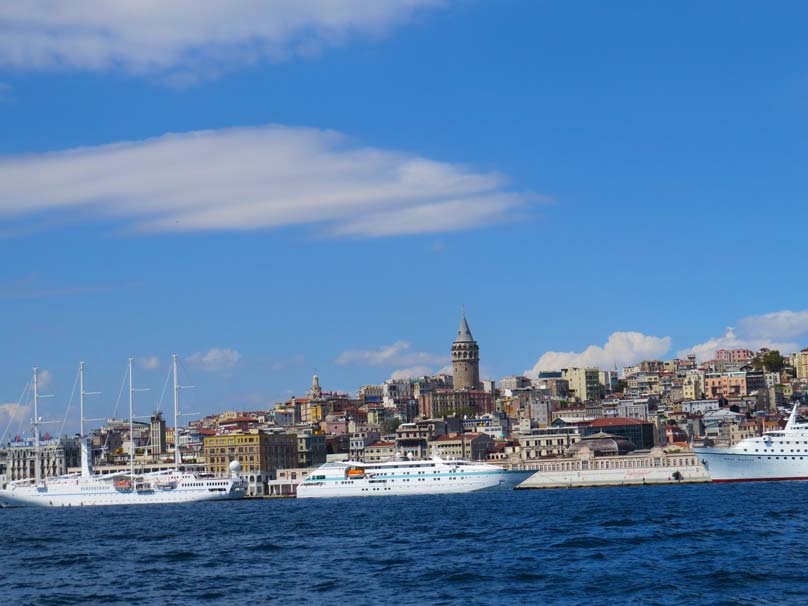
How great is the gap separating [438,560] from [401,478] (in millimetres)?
66526

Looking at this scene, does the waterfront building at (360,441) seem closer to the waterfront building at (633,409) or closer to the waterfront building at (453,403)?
the waterfront building at (633,409)

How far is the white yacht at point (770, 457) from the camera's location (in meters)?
97.7

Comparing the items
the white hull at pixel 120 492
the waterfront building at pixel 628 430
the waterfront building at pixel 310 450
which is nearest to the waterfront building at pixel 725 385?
the waterfront building at pixel 628 430

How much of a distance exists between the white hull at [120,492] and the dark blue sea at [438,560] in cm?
4244

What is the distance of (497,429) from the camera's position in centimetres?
15012

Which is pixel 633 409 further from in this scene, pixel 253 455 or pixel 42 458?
pixel 42 458

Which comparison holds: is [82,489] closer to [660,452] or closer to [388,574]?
[660,452]

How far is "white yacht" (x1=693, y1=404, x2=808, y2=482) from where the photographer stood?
3846 inches

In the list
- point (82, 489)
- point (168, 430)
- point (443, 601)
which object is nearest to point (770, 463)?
point (82, 489)

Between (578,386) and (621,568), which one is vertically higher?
(578,386)

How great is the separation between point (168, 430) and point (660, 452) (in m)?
94.5

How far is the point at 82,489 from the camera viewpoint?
104812 mm

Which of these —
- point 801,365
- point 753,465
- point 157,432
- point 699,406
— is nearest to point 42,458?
point 157,432

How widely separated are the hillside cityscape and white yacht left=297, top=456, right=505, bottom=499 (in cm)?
1299
